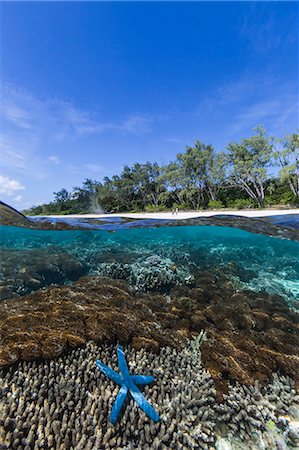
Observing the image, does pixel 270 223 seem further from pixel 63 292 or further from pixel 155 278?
pixel 63 292

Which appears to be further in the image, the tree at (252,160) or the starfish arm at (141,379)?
the tree at (252,160)

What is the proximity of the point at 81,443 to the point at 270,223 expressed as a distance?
11.0 metres

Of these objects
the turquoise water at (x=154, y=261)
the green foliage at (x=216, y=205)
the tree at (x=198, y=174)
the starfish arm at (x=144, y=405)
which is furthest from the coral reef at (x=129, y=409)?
the tree at (x=198, y=174)

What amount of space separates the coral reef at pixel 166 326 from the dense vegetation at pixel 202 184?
14527mm

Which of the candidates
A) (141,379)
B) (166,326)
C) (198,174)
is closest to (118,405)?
(141,379)

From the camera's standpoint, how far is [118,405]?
8.82 feet

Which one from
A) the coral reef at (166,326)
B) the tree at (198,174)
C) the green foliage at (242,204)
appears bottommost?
the coral reef at (166,326)

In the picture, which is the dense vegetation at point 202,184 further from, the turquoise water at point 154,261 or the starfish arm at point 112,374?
the starfish arm at point 112,374

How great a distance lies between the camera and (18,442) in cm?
233

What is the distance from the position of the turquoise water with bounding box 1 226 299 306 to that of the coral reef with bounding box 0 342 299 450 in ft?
15.5

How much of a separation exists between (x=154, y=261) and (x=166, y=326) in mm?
5331

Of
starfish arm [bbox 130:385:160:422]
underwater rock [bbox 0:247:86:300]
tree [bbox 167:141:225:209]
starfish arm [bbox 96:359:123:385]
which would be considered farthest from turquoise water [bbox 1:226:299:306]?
tree [bbox 167:141:225:209]

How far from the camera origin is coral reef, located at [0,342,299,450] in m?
2.49

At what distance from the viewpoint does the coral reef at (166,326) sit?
12.1ft
